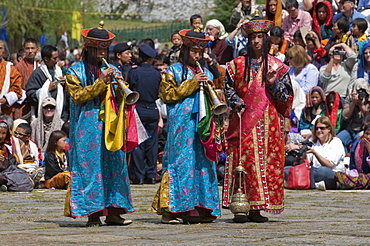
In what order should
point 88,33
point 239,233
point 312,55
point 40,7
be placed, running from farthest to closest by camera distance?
point 40,7, point 312,55, point 88,33, point 239,233

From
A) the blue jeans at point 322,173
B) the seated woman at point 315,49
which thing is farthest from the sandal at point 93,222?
the seated woman at point 315,49

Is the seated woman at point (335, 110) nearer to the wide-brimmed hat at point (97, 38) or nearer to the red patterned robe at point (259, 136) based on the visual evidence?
the red patterned robe at point (259, 136)

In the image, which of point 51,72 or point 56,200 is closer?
point 56,200

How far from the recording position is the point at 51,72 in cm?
1317

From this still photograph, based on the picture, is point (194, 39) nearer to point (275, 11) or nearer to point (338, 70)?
→ point (338, 70)

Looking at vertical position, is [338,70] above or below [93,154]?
below

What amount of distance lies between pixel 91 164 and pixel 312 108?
6.37 metres

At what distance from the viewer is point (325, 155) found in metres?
12.1

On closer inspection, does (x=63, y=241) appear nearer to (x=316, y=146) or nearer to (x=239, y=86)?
(x=239, y=86)

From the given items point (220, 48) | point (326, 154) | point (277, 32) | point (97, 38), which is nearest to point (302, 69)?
point (277, 32)

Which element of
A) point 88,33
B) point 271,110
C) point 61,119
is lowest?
point 61,119

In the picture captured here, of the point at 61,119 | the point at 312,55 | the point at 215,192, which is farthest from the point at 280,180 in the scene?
the point at 312,55

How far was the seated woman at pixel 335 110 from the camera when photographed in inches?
527

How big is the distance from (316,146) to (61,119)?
3937mm
